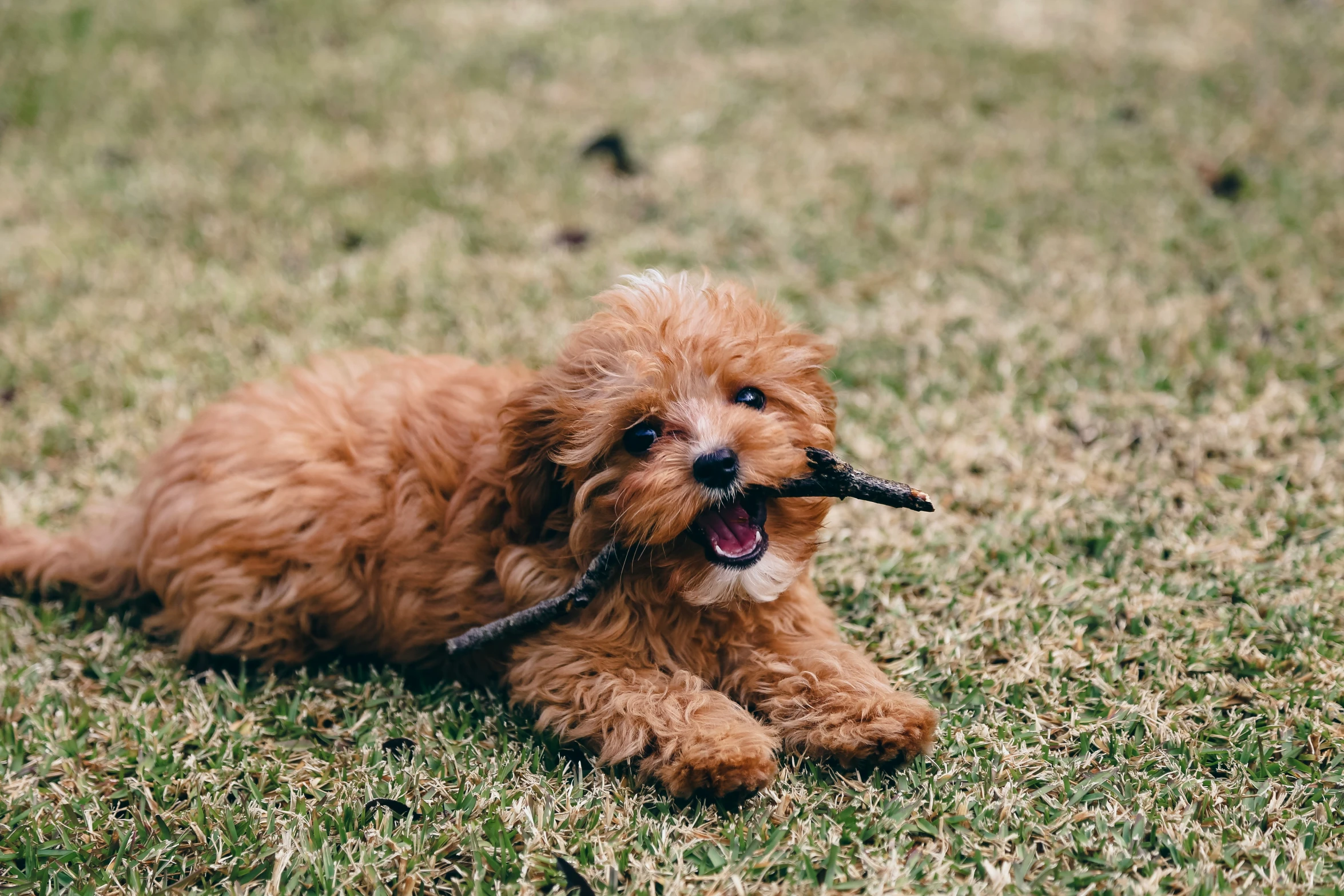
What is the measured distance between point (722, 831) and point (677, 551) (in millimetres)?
673

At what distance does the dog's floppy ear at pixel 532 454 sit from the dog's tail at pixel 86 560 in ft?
4.61

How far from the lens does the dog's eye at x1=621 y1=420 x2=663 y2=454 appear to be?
8.76 feet

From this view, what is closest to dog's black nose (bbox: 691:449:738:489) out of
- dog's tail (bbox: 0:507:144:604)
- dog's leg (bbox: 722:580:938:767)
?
dog's leg (bbox: 722:580:938:767)

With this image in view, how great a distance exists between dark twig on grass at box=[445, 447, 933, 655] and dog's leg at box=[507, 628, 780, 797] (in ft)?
0.31

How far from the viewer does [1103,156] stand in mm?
6441

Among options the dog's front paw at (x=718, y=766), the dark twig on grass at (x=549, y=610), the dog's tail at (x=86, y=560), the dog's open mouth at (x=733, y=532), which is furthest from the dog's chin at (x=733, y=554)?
the dog's tail at (x=86, y=560)

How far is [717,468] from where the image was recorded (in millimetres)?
2527

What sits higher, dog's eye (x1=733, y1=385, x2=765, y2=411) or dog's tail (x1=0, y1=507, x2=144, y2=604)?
Answer: dog's eye (x1=733, y1=385, x2=765, y2=411)

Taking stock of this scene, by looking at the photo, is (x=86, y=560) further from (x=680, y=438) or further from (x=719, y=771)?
(x=719, y=771)

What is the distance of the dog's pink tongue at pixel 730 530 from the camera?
2668 mm

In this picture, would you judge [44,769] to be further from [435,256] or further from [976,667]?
[435,256]

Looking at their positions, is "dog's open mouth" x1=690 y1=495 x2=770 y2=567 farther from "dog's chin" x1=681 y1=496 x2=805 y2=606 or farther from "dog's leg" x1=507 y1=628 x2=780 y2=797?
"dog's leg" x1=507 y1=628 x2=780 y2=797

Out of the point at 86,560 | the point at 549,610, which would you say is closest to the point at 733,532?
the point at 549,610

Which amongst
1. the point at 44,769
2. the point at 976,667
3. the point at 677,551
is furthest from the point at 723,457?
the point at 44,769
